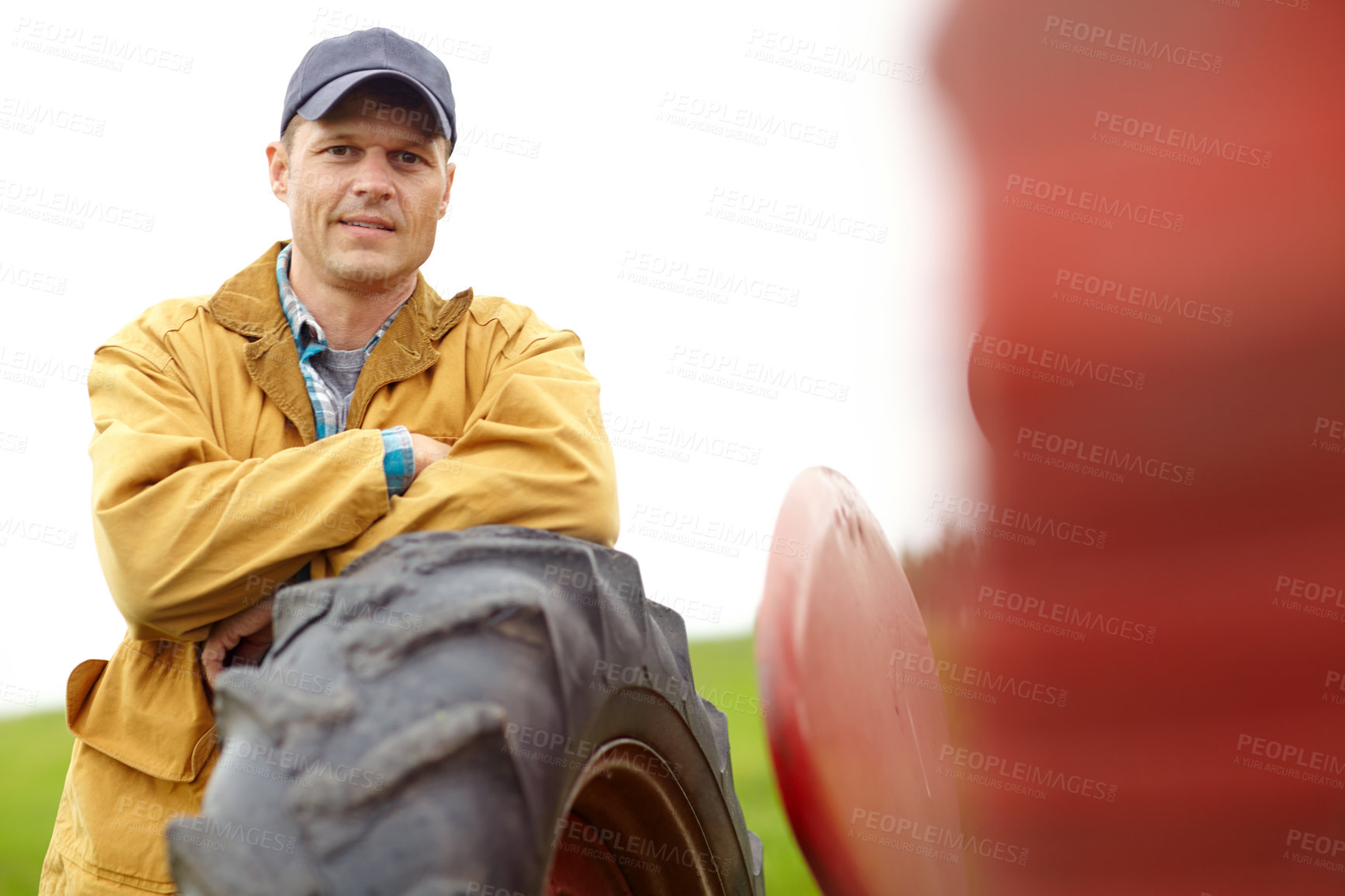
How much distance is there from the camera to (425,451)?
1.39 m

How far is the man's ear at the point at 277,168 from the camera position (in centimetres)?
179

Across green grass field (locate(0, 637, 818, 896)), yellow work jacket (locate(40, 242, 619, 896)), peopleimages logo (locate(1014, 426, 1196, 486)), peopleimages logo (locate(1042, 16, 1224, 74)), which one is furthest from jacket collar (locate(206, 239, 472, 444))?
peopleimages logo (locate(1042, 16, 1224, 74))

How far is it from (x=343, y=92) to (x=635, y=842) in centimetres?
125

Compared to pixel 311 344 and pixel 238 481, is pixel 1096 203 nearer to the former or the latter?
pixel 311 344

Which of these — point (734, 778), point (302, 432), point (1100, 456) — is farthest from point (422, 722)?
point (734, 778)

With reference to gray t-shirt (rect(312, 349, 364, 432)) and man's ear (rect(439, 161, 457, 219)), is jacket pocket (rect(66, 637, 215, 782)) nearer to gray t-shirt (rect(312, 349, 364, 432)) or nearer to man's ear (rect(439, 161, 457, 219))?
gray t-shirt (rect(312, 349, 364, 432))

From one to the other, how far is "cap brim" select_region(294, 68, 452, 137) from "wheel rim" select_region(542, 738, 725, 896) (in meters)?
1.10

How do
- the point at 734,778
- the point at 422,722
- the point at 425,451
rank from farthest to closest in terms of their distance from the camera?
the point at 734,778 → the point at 425,451 → the point at 422,722

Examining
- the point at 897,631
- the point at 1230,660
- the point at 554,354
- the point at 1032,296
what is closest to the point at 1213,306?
the point at 1032,296

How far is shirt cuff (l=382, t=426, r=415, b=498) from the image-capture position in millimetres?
1341

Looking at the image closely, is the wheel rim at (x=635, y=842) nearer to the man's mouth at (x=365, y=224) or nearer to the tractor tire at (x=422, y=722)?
the tractor tire at (x=422, y=722)

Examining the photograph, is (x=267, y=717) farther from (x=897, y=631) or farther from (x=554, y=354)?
(x=897, y=631)

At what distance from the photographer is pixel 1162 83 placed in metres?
2.06

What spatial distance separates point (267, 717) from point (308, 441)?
76cm
